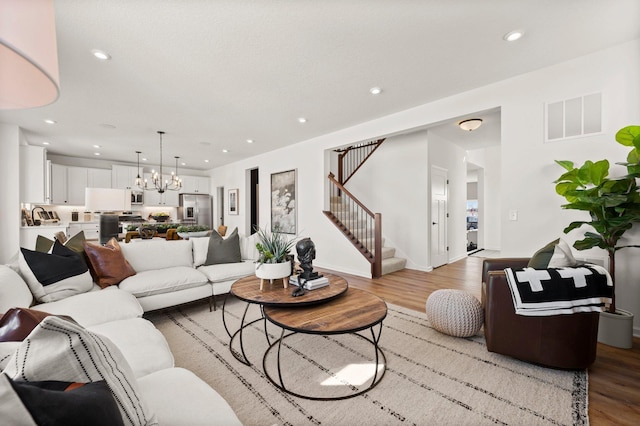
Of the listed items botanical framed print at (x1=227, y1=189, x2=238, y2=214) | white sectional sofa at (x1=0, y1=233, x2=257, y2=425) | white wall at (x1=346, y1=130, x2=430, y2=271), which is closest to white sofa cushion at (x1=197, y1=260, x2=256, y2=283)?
white sectional sofa at (x1=0, y1=233, x2=257, y2=425)

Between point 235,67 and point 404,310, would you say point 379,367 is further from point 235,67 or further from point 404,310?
point 235,67

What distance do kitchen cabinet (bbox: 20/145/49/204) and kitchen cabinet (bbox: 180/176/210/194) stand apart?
12.0 feet

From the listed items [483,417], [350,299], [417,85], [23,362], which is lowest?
[483,417]

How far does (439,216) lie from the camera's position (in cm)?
566

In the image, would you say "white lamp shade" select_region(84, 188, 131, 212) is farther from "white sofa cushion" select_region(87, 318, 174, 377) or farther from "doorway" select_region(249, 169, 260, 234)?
"white sofa cushion" select_region(87, 318, 174, 377)

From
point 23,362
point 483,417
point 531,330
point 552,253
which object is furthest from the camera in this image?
point 552,253

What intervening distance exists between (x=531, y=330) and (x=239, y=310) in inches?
107

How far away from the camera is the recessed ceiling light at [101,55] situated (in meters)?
2.56

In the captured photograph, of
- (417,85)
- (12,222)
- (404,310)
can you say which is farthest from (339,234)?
(12,222)

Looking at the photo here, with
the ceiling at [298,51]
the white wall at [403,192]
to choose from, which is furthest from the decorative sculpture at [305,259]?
the white wall at [403,192]

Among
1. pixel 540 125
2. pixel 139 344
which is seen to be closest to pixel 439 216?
pixel 540 125

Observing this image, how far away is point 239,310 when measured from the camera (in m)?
3.12

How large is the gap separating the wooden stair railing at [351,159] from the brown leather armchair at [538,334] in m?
4.43

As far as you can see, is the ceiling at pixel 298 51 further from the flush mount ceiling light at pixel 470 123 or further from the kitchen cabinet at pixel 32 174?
the flush mount ceiling light at pixel 470 123
